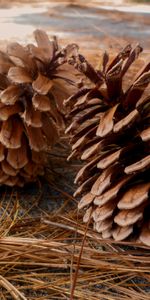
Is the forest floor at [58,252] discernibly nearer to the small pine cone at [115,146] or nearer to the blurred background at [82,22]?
the small pine cone at [115,146]

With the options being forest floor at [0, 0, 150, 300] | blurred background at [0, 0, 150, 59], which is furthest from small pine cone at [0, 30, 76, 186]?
blurred background at [0, 0, 150, 59]

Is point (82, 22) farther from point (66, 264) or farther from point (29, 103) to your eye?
point (66, 264)

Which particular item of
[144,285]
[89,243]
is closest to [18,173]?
[89,243]

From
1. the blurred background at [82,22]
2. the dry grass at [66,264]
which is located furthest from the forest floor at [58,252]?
the blurred background at [82,22]

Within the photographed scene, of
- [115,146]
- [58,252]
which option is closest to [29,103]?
[115,146]

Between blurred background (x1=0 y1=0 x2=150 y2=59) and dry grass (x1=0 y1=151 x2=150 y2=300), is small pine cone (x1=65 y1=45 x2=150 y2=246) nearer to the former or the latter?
dry grass (x1=0 y1=151 x2=150 y2=300)

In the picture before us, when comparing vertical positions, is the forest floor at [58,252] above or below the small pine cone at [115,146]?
below
